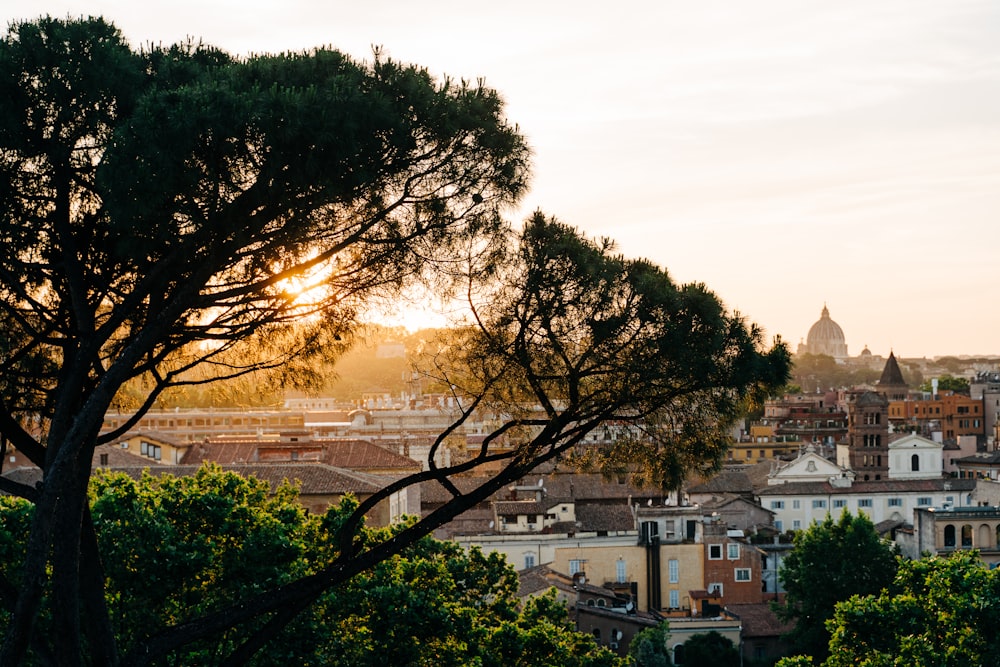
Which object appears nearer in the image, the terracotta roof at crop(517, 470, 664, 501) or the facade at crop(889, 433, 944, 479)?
the terracotta roof at crop(517, 470, 664, 501)

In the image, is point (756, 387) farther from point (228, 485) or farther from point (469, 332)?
point (228, 485)

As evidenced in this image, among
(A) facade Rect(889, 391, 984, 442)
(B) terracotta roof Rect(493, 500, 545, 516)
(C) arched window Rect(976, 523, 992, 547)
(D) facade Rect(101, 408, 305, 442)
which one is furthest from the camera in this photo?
(A) facade Rect(889, 391, 984, 442)

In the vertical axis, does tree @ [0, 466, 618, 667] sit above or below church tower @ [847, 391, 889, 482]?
below

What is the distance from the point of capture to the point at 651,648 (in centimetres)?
3447

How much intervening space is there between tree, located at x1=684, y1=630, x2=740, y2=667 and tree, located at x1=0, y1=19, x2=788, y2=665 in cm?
2735

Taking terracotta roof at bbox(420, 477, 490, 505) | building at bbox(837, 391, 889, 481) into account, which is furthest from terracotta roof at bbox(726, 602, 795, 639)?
building at bbox(837, 391, 889, 481)

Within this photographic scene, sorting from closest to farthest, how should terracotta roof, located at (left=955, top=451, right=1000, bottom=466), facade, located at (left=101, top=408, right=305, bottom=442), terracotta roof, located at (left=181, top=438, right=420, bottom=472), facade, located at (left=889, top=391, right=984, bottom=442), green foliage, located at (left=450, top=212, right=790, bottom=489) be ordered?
green foliage, located at (left=450, top=212, right=790, bottom=489)
terracotta roof, located at (left=181, top=438, right=420, bottom=472)
terracotta roof, located at (left=955, top=451, right=1000, bottom=466)
facade, located at (left=101, top=408, right=305, bottom=442)
facade, located at (left=889, top=391, right=984, bottom=442)

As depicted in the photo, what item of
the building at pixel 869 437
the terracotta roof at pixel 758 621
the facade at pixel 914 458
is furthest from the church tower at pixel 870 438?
the terracotta roof at pixel 758 621

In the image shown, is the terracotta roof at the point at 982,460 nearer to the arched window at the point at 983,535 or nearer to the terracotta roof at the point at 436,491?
the arched window at the point at 983,535

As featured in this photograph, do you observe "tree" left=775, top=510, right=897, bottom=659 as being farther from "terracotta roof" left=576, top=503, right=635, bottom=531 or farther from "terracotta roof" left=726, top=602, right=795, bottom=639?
"terracotta roof" left=576, top=503, right=635, bottom=531

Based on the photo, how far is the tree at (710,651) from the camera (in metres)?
36.4

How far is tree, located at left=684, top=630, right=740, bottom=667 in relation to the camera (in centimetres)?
3641

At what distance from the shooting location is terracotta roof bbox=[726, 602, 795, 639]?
38.6 metres

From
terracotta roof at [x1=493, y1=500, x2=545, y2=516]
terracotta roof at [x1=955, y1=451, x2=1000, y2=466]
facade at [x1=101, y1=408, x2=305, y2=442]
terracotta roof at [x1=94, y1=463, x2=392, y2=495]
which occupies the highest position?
facade at [x1=101, y1=408, x2=305, y2=442]
